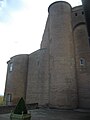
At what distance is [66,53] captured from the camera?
15.3 meters

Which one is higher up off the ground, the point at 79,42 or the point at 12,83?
the point at 79,42

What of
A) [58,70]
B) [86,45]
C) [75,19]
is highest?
[75,19]

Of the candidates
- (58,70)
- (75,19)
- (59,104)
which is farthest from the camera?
(75,19)

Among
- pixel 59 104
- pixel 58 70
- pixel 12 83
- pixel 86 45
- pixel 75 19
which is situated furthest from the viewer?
pixel 12 83

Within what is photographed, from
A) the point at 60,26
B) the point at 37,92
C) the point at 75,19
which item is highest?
the point at 75,19

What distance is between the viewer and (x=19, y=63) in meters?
20.7

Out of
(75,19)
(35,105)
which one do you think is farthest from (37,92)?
(75,19)

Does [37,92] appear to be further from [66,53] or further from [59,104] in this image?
[66,53]

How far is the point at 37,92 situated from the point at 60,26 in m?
8.16

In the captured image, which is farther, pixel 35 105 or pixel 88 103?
pixel 35 105

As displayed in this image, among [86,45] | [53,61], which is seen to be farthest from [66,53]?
[86,45]

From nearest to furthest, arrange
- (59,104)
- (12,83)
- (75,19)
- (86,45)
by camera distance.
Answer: (59,104), (86,45), (75,19), (12,83)

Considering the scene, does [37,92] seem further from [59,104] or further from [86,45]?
[86,45]

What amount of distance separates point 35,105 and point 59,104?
2864mm
